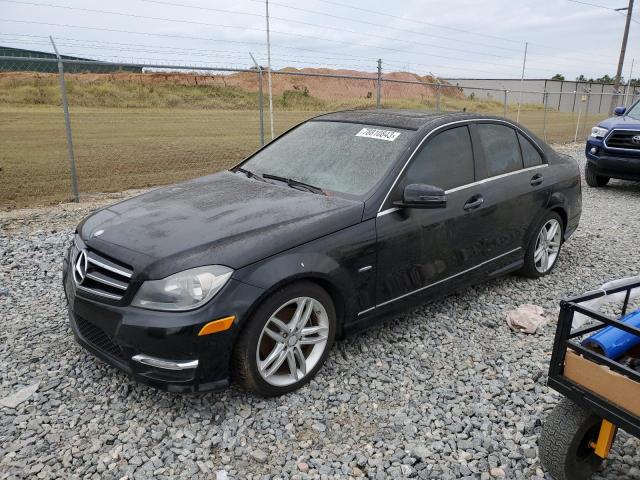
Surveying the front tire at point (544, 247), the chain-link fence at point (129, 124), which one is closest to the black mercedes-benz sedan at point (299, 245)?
the front tire at point (544, 247)

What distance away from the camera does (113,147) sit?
1426 cm

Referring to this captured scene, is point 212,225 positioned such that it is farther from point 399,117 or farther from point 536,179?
point 536,179

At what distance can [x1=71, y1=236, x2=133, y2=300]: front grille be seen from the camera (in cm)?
283

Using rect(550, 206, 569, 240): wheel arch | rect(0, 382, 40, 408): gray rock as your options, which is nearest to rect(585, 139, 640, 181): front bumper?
rect(550, 206, 569, 240): wheel arch

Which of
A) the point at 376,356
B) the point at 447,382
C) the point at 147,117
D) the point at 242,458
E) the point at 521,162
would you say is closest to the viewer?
the point at 242,458

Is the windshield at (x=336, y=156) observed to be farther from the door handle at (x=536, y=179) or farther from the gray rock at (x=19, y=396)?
the gray rock at (x=19, y=396)

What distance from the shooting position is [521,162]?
465 centimetres

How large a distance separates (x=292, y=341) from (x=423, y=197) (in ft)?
4.06

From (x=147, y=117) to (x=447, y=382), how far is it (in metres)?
21.1

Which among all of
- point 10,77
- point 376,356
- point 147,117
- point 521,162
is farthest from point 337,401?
point 10,77

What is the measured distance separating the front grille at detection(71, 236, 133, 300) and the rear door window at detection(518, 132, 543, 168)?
3536mm

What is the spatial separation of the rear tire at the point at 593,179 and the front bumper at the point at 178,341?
9113 mm

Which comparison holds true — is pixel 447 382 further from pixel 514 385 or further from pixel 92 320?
pixel 92 320

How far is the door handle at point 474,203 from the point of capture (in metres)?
3.98
